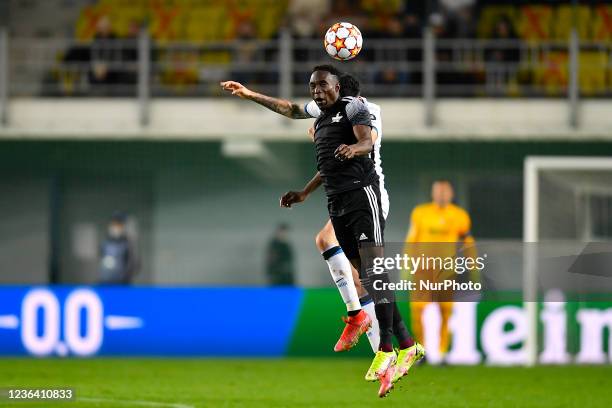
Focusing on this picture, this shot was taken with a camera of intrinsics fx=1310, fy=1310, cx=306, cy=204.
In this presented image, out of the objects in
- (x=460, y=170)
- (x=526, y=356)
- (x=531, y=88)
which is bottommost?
(x=526, y=356)

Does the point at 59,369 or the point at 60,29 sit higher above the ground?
the point at 60,29

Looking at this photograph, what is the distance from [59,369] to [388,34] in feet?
24.4

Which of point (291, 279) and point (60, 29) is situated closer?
point (291, 279)

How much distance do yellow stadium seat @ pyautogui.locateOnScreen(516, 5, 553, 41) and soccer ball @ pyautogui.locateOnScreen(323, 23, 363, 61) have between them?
11.0m

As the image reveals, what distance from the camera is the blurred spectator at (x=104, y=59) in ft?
61.9

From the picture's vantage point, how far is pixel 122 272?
58.4 feet

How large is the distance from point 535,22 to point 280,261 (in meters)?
5.31

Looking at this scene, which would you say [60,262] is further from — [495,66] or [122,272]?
[495,66]

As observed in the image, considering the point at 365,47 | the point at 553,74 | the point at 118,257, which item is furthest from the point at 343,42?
the point at 553,74

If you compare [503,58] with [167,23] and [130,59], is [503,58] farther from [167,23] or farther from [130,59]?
[167,23]

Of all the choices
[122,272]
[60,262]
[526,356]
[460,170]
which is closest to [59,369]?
[122,272]

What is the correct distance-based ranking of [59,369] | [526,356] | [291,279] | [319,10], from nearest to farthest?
[59,369], [526,356], [291,279], [319,10]

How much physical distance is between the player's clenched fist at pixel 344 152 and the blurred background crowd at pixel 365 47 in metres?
10.2

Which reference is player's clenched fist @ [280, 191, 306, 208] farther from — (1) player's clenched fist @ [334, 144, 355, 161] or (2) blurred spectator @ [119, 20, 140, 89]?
(2) blurred spectator @ [119, 20, 140, 89]
